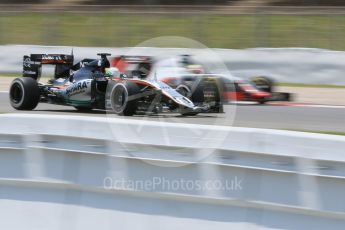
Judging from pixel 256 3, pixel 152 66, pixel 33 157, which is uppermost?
pixel 256 3

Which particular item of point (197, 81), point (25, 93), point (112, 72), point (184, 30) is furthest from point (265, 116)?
point (184, 30)

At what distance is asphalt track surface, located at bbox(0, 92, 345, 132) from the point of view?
421 inches

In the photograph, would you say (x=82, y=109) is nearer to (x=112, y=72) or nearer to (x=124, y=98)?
(x=112, y=72)

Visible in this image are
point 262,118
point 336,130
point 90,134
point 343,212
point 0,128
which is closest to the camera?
point 343,212

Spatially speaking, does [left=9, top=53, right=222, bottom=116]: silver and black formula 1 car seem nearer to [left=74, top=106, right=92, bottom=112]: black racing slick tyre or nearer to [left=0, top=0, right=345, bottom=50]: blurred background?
[left=74, top=106, right=92, bottom=112]: black racing slick tyre

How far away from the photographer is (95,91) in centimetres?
1135

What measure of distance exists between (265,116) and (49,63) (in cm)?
382

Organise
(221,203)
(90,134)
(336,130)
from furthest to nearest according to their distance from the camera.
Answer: (336,130) → (90,134) → (221,203)

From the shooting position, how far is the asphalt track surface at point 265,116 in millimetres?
10688

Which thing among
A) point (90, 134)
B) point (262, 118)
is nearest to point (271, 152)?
point (90, 134)

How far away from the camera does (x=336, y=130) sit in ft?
33.9

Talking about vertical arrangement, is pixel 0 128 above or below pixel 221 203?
above

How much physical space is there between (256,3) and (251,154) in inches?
1027

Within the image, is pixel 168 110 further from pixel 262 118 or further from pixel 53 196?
pixel 53 196
